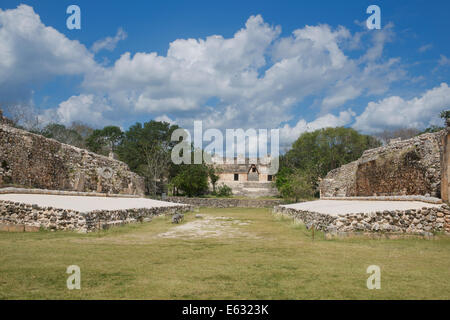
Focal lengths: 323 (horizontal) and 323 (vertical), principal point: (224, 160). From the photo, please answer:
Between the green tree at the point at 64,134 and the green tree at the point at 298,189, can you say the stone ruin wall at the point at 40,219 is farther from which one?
the green tree at the point at 64,134

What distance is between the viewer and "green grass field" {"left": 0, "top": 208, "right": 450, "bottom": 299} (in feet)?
15.3

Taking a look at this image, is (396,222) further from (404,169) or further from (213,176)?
(213,176)

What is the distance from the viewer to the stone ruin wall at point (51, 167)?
52.1 feet

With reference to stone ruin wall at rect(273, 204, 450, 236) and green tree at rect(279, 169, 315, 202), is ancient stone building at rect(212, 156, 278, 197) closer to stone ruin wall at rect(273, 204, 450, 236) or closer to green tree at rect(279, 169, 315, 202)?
green tree at rect(279, 169, 315, 202)

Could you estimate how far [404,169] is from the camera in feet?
53.8

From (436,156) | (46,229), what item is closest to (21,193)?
Answer: (46,229)

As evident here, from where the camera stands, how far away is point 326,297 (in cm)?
450

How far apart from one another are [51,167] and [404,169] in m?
19.6

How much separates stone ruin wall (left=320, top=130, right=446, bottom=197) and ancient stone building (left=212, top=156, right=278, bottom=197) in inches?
1076

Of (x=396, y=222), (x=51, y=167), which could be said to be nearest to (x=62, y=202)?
(x=51, y=167)

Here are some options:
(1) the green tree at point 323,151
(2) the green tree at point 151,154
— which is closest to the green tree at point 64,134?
(2) the green tree at point 151,154

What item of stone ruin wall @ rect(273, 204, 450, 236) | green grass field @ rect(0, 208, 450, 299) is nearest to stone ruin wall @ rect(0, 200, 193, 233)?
green grass field @ rect(0, 208, 450, 299)

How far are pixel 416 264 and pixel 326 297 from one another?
3.26m
